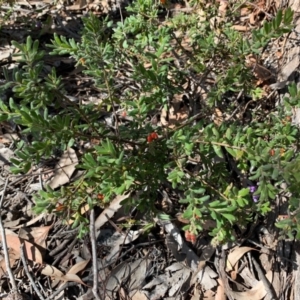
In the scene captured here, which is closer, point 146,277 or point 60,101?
point 60,101

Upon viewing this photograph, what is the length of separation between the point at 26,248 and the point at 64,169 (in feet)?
1.97

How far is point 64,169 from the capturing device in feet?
11.4

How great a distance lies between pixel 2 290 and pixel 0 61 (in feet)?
6.06

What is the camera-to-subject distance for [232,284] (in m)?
3.00

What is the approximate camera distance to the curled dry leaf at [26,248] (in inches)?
127

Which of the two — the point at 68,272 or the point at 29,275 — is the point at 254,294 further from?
the point at 29,275

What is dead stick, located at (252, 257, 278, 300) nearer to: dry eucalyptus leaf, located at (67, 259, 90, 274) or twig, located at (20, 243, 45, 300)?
dry eucalyptus leaf, located at (67, 259, 90, 274)

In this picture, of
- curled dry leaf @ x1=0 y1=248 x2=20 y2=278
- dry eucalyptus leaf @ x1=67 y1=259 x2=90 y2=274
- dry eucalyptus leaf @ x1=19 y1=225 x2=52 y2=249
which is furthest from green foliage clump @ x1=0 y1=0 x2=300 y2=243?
curled dry leaf @ x1=0 y1=248 x2=20 y2=278

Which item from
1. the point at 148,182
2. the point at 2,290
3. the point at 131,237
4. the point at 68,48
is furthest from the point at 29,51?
the point at 2,290

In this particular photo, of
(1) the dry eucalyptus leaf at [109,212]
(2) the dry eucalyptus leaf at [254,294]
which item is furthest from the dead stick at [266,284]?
(1) the dry eucalyptus leaf at [109,212]

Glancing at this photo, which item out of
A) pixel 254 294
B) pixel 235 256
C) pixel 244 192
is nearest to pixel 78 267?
pixel 235 256

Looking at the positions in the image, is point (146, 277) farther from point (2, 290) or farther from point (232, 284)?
point (2, 290)

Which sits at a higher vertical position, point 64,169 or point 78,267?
point 64,169

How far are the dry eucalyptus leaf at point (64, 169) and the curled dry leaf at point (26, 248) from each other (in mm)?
426
